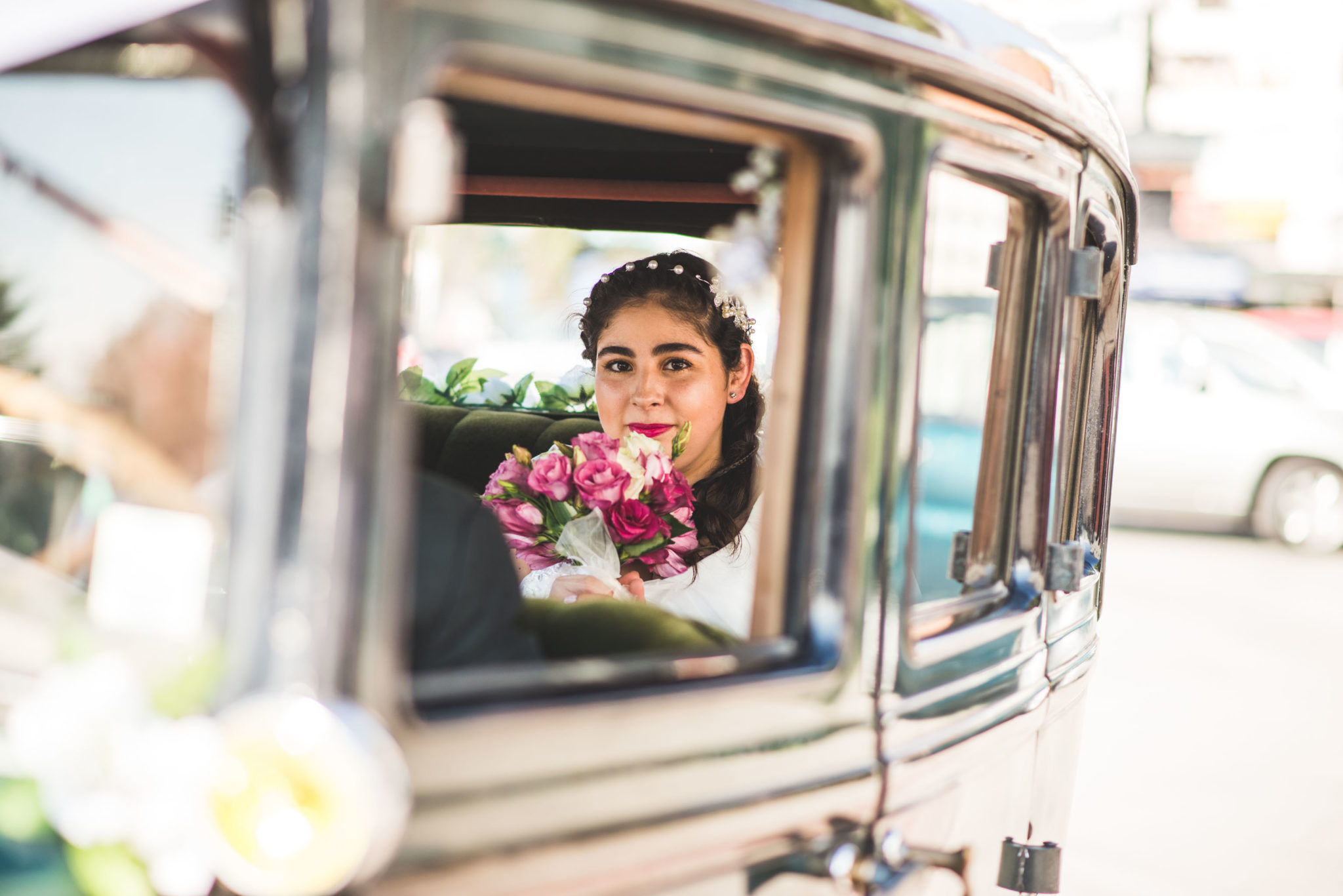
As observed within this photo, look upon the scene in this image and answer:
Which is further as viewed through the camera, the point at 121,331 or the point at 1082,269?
the point at 1082,269

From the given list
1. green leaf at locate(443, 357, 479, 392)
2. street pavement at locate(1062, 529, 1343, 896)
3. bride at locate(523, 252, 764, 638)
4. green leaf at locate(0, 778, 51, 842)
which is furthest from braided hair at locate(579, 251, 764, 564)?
street pavement at locate(1062, 529, 1343, 896)

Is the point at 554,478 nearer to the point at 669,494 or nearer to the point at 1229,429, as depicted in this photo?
the point at 669,494

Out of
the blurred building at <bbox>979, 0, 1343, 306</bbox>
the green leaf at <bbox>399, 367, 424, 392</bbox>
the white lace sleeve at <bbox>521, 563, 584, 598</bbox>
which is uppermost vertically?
the blurred building at <bbox>979, 0, 1343, 306</bbox>

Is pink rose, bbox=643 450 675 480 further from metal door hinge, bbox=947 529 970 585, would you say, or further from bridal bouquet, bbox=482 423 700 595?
metal door hinge, bbox=947 529 970 585

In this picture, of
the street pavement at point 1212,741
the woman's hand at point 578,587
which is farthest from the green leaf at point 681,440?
the street pavement at point 1212,741

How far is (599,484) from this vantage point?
77.8 inches

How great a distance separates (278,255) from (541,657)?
1.61 feet

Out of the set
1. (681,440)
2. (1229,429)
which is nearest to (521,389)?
(681,440)

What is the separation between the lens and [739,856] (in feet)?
3.80

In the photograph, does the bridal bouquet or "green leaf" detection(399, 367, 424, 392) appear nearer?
the bridal bouquet

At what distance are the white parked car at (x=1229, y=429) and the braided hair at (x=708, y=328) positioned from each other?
7274mm

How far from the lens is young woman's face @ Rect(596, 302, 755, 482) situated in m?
2.46

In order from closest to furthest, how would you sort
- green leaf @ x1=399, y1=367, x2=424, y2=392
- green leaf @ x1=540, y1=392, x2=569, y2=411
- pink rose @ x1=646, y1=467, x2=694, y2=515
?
pink rose @ x1=646, y1=467, x2=694, y2=515 → green leaf @ x1=399, y1=367, x2=424, y2=392 → green leaf @ x1=540, y1=392, x2=569, y2=411

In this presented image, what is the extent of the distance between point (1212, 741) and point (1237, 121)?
1290 centimetres
